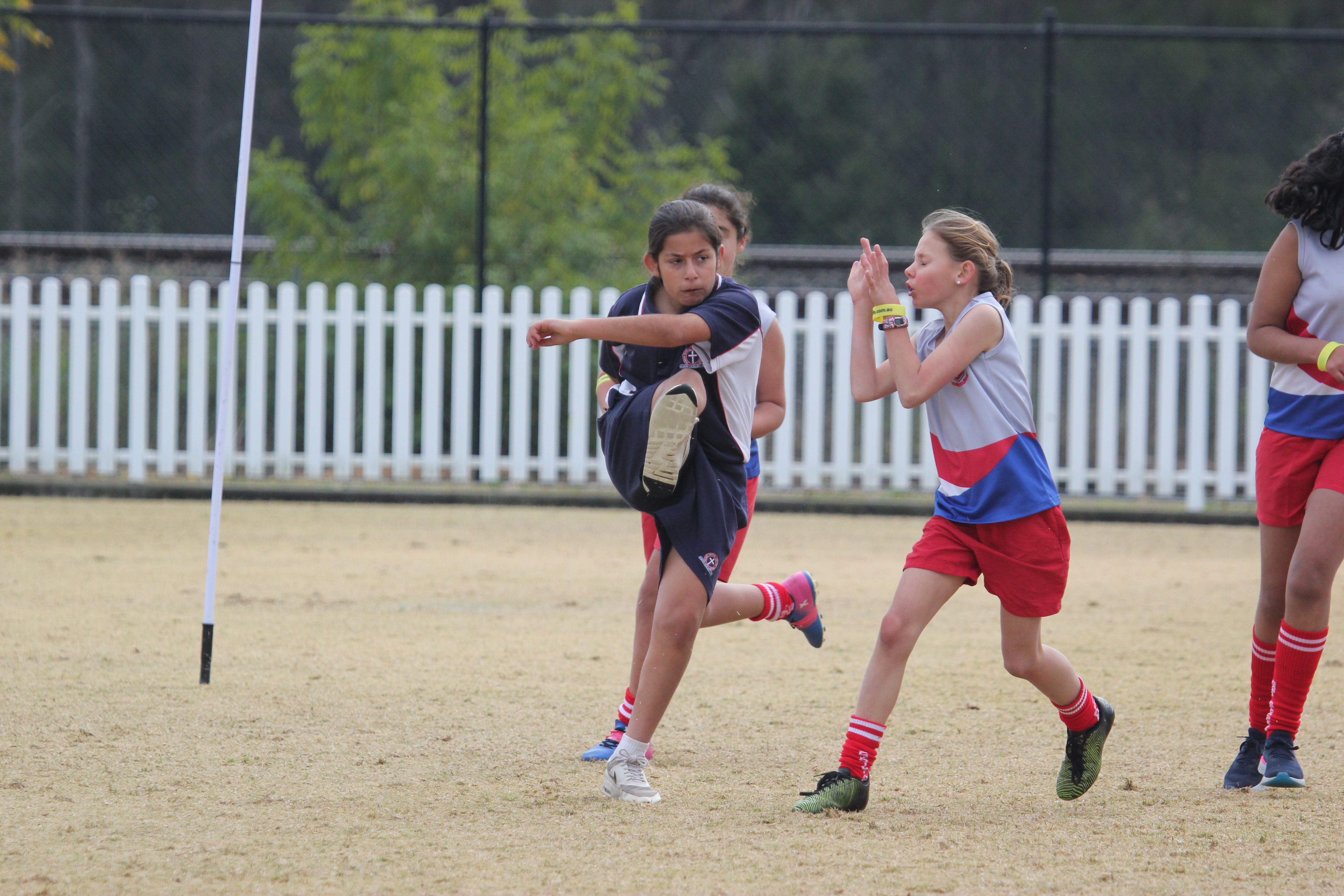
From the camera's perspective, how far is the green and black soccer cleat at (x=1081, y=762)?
3.56m

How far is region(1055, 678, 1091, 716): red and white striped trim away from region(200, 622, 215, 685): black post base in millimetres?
2734

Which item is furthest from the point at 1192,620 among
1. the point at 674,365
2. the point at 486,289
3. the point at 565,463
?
the point at 486,289

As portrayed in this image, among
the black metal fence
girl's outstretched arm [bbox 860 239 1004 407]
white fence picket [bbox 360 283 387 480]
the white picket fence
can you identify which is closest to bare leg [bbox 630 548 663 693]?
girl's outstretched arm [bbox 860 239 1004 407]

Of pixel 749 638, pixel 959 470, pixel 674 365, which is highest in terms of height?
pixel 674 365

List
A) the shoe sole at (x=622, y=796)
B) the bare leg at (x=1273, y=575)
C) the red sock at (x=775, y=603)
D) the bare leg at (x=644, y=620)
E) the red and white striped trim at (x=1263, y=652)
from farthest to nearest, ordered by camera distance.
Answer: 1. the red sock at (x=775, y=603)
2. the bare leg at (x=644, y=620)
3. the red and white striped trim at (x=1263, y=652)
4. the bare leg at (x=1273, y=575)
5. the shoe sole at (x=622, y=796)

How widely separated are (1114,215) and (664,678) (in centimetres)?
2590

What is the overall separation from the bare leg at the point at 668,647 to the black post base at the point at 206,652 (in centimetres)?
182

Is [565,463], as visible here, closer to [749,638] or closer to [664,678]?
[749,638]

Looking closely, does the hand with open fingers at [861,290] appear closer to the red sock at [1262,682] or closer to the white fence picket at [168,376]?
the red sock at [1262,682]

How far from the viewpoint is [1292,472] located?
12.1 ft

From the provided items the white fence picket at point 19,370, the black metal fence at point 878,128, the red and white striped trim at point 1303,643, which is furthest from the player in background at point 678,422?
the black metal fence at point 878,128

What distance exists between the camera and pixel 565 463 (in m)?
11.0

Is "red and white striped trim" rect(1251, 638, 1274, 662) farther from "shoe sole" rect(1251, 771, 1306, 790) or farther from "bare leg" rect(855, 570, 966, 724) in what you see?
"bare leg" rect(855, 570, 966, 724)

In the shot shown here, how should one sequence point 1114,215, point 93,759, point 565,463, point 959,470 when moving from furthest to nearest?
point 1114,215 < point 565,463 < point 93,759 < point 959,470
